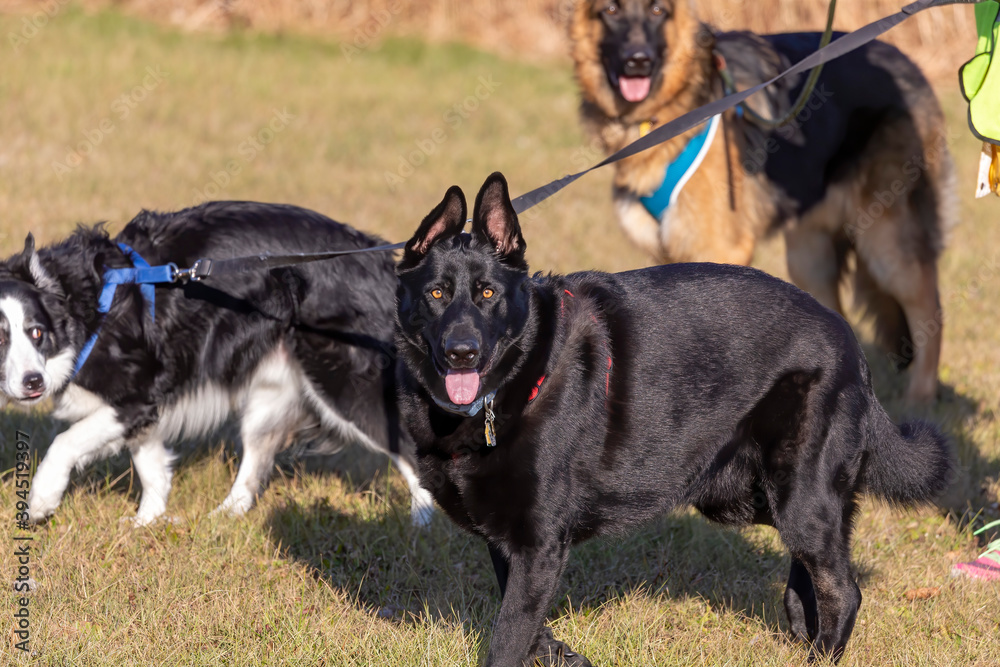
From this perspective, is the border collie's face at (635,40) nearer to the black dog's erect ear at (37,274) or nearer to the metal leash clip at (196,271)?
the metal leash clip at (196,271)

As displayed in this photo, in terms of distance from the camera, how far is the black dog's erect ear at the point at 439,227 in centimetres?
279

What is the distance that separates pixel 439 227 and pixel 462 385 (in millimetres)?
474

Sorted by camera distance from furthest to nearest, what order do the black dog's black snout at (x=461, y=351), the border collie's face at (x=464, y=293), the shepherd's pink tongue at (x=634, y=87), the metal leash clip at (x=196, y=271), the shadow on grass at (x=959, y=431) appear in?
the shepherd's pink tongue at (x=634, y=87), the shadow on grass at (x=959, y=431), the metal leash clip at (x=196, y=271), the border collie's face at (x=464, y=293), the black dog's black snout at (x=461, y=351)

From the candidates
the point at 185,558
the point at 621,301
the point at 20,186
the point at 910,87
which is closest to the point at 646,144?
the point at 621,301

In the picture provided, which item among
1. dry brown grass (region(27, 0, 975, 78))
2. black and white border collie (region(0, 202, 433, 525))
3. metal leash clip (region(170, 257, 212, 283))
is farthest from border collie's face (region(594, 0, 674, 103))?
dry brown grass (region(27, 0, 975, 78))

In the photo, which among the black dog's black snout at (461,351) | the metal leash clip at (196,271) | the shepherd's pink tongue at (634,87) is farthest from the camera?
the shepherd's pink tongue at (634,87)

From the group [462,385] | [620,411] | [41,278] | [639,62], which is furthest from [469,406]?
[639,62]

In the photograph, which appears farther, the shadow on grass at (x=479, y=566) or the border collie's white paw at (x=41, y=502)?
the border collie's white paw at (x=41, y=502)

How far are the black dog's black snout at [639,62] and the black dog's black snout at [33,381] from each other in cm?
341

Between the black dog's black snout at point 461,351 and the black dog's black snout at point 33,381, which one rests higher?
the black dog's black snout at point 461,351

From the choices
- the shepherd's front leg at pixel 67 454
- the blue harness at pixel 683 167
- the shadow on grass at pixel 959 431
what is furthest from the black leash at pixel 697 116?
the blue harness at pixel 683 167

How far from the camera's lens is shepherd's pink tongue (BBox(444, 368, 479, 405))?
8.82 feet

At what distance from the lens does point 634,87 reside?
5.52 m

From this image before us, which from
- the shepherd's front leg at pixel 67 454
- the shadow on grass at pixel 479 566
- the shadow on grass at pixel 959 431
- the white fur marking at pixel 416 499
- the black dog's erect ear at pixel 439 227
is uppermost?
the black dog's erect ear at pixel 439 227
